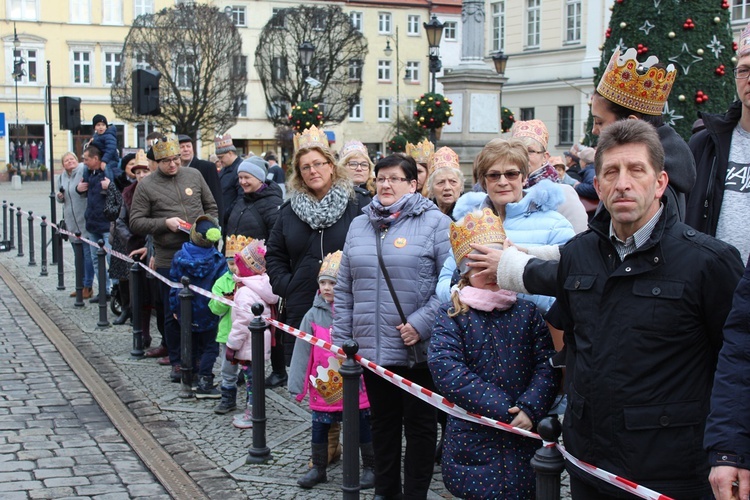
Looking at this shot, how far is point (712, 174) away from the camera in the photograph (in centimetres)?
407

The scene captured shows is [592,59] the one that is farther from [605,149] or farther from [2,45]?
[2,45]

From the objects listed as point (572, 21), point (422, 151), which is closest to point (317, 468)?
point (422, 151)

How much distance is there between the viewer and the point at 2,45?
64.2 metres

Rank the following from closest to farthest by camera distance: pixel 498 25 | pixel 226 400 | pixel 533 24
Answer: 1. pixel 226 400
2. pixel 533 24
3. pixel 498 25

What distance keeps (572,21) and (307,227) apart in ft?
108

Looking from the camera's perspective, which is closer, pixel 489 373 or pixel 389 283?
pixel 489 373

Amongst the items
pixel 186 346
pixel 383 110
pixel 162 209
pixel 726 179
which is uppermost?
pixel 383 110

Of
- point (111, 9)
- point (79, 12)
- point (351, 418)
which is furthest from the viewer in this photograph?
point (111, 9)

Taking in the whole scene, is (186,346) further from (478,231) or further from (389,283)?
(478,231)

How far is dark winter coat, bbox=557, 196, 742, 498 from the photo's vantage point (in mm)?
3160

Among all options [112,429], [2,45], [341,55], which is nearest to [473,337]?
[112,429]

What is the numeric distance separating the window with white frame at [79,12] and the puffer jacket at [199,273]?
62566mm

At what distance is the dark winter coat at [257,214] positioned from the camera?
8211mm

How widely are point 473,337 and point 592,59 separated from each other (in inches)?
1276
